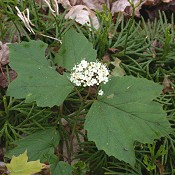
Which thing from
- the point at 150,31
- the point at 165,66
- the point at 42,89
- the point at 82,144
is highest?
the point at 42,89

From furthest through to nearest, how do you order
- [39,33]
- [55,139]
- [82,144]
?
[39,33] < [82,144] < [55,139]

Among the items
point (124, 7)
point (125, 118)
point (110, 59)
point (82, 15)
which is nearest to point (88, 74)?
point (125, 118)

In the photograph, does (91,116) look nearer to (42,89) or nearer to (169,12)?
(42,89)

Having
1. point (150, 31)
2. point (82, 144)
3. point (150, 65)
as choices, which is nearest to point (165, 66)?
point (150, 65)

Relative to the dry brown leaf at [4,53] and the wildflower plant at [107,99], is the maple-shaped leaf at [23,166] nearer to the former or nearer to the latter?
the wildflower plant at [107,99]

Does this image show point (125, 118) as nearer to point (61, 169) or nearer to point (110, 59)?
point (61, 169)

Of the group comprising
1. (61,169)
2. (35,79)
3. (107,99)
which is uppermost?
(35,79)

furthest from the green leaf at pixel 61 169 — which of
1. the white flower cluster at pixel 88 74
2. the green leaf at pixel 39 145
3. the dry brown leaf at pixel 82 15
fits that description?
the dry brown leaf at pixel 82 15
